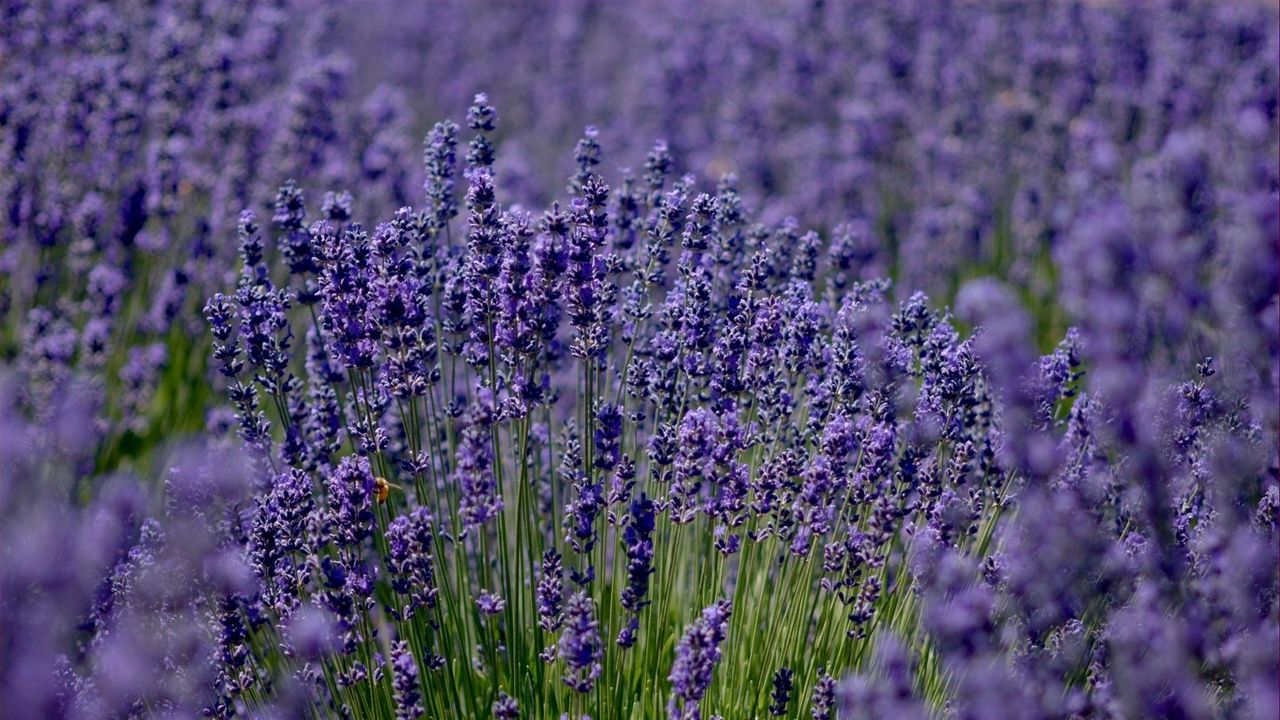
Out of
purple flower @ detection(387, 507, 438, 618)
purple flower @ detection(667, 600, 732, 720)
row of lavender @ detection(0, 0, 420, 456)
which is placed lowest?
purple flower @ detection(667, 600, 732, 720)

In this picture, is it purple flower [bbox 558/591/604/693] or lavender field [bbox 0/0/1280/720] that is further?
purple flower [bbox 558/591/604/693]

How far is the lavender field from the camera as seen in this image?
2156mm

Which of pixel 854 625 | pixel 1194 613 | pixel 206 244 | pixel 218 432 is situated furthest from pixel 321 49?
pixel 1194 613

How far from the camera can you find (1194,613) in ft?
7.06

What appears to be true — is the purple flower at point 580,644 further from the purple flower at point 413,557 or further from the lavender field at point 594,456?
the purple flower at point 413,557

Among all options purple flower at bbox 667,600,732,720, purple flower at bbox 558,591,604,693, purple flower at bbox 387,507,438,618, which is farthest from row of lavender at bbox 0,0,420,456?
purple flower at bbox 667,600,732,720

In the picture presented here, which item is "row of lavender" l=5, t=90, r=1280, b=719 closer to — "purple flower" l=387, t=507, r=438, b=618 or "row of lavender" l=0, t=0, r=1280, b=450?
"purple flower" l=387, t=507, r=438, b=618

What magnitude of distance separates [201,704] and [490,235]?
1.15 meters

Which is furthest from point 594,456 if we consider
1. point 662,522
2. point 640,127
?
point 640,127

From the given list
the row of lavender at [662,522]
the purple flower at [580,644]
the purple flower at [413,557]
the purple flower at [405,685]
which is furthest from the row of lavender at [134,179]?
the purple flower at [580,644]

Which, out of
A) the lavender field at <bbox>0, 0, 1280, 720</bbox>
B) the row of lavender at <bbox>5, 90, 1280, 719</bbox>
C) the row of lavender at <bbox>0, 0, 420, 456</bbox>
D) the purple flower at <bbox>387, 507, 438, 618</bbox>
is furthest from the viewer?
the row of lavender at <bbox>0, 0, 420, 456</bbox>

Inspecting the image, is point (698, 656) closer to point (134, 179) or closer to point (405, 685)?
point (405, 685)

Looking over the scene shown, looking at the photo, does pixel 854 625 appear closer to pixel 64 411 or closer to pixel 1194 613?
pixel 1194 613

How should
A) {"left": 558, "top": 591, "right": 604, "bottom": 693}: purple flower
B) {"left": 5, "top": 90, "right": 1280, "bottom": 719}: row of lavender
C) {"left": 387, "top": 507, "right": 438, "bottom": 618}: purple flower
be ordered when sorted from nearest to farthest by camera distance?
{"left": 5, "top": 90, "right": 1280, "bottom": 719}: row of lavender → {"left": 558, "top": 591, "right": 604, "bottom": 693}: purple flower → {"left": 387, "top": 507, "right": 438, "bottom": 618}: purple flower
